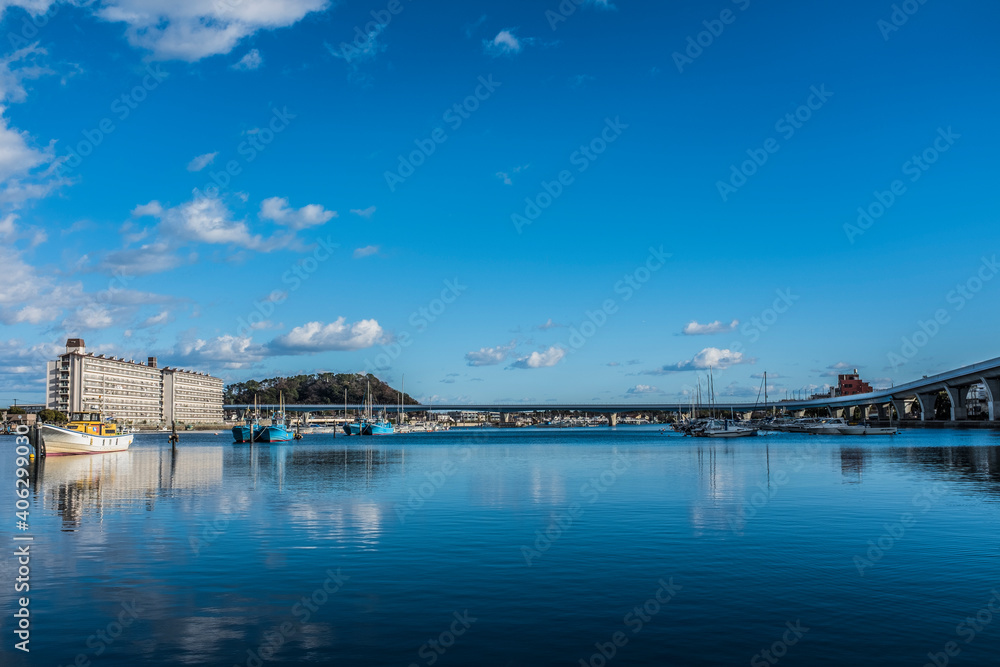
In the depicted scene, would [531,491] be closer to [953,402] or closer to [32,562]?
[32,562]

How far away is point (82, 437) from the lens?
84375mm

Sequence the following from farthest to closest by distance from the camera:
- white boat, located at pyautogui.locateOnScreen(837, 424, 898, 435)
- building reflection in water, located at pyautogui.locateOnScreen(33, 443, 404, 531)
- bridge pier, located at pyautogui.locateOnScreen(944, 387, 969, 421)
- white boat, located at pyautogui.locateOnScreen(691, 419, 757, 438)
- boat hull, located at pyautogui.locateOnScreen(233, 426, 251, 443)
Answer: bridge pier, located at pyautogui.locateOnScreen(944, 387, 969, 421), white boat, located at pyautogui.locateOnScreen(837, 424, 898, 435), boat hull, located at pyautogui.locateOnScreen(233, 426, 251, 443), white boat, located at pyautogui.locateOnScreen(691, 419, 757, 438), building reflection in water, located at pyautogui.locateOnScreen(33, 443, 404, 531)

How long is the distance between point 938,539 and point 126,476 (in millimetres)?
51577

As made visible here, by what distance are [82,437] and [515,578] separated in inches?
3235

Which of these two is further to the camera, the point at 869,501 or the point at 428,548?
the point at 869,501

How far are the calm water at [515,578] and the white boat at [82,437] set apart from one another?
1942 inches

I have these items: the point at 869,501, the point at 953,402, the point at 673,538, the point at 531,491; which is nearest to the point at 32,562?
the point at 673,538

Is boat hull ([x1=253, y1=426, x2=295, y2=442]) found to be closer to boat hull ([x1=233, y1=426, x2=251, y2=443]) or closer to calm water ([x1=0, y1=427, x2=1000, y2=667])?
boat hull ([x1=233, y1=426, x2=251, y2=443])

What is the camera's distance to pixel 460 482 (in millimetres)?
47188

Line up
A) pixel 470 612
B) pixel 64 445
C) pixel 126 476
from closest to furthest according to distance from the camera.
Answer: pixel 470 612 → pixel 126 476 → pixel 64 445

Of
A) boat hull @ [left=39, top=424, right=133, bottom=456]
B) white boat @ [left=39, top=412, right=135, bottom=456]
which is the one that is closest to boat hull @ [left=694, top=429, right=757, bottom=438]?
white boat @ [left=39, top=412, right=135, bottom=456]

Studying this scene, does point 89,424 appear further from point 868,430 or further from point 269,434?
point 868,430

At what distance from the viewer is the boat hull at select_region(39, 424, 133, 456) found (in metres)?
79.9

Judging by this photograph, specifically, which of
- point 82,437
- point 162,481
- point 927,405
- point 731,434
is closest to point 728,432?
point 731,434
